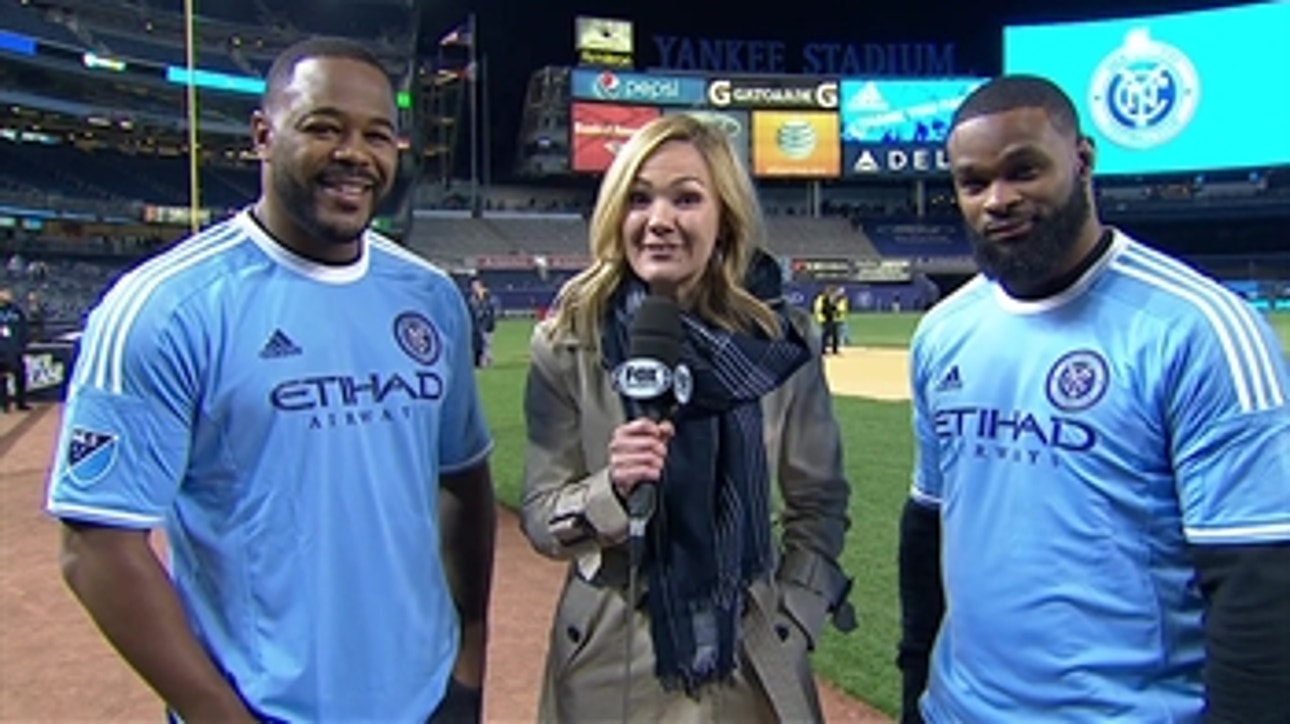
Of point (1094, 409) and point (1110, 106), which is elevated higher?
point (1110, 106)

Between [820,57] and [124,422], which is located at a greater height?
[820,57]

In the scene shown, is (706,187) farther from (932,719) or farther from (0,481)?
(0,481)

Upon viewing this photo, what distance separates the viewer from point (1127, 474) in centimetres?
202

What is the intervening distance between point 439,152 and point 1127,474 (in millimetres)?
62017

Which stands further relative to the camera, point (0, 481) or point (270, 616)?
point (0, 481)

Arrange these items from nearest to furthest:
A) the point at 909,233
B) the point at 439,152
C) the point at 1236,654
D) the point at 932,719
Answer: the point at 1236,654 → the point at 932,719 → the point at 439,152 → the point at 909,233

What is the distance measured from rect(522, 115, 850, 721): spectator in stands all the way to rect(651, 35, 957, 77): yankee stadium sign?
240 feet

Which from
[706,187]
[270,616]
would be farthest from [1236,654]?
[270,616]

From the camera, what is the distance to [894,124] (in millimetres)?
65062

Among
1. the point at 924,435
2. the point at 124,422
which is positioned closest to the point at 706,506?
the point at 924,435

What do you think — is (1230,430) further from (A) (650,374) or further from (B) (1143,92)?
(B) (1143,92)

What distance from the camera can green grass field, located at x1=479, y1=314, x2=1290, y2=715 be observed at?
16.5 ft

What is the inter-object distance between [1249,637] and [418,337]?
172 centimetres

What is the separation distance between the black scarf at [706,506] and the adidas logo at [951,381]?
0.37 metres
